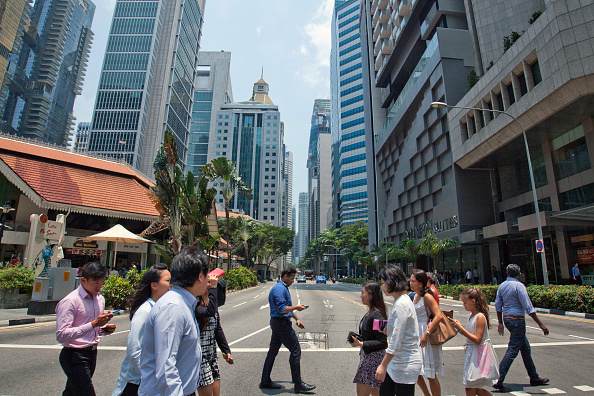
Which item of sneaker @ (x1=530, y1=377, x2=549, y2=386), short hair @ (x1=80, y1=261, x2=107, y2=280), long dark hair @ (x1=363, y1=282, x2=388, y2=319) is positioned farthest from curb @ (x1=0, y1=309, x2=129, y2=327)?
sneaker @ (x1=530, y1=377, x2=549, y2=386)

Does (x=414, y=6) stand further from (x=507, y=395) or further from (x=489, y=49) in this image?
(x=507, y=395)

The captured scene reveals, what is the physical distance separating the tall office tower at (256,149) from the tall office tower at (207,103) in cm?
424

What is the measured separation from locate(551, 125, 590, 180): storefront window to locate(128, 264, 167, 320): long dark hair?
90.1 feet

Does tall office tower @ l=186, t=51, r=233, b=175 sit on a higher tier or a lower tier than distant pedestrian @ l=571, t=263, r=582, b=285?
higher

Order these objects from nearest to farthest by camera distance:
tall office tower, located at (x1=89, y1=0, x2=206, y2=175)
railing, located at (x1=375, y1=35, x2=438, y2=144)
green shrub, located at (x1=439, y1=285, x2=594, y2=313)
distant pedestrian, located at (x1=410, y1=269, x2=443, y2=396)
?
distant pedestrian, located at (x1=410, y1=269, x2=443, y2=396) → green shrub, located at (x1=439, y1=285, x2=594, y2=313) → railing, located at (x1=375, y1=35, x2=438, y2=144) → tall office tower, located at (x1=89, y1=0, x2=206, y2=175)

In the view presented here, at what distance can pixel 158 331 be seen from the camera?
81.8 inches

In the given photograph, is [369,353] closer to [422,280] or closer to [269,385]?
[422,280]

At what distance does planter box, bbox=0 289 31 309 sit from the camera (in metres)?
13.5

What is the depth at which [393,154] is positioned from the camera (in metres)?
54.1

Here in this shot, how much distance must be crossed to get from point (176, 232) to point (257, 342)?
11109 millimetres

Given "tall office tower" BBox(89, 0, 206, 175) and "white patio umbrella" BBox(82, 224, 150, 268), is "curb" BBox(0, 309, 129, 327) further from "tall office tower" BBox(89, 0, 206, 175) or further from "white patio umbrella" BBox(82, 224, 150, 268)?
"tall office tower" BBox(89, 0, 206, 175)

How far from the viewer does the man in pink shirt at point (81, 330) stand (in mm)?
3383

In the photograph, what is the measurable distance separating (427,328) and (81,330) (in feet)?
13.4

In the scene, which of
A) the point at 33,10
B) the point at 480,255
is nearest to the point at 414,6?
the point at 480,255
